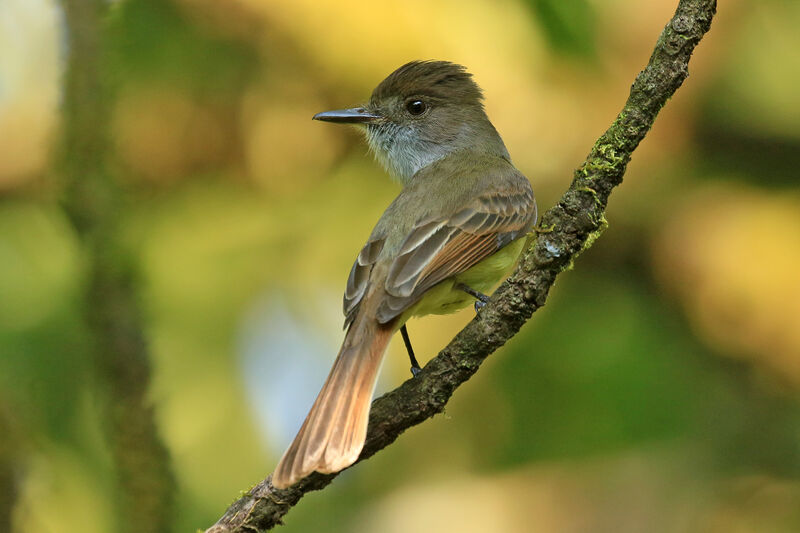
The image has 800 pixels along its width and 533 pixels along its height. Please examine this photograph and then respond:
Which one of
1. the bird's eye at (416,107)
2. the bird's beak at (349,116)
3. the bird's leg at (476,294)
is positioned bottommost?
the bird's leg at (476,294)

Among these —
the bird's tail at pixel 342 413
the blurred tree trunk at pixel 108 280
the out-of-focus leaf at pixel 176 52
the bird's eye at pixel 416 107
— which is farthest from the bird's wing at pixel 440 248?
the out-of-focus leaf at pixel 176 52

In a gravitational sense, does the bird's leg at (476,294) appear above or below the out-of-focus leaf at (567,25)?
below

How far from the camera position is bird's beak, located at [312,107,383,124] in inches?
189

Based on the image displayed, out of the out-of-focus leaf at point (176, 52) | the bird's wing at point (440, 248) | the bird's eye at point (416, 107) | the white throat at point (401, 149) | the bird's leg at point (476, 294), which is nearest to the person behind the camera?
the bird's wing at point (440, 248)

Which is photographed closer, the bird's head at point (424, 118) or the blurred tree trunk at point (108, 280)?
the blurred tree trunk at point (108, 280)

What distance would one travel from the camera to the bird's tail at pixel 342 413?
2787mm

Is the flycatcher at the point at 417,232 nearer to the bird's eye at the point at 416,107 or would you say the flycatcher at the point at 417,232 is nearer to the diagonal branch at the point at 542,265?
the bird's eye at the point at 416,107

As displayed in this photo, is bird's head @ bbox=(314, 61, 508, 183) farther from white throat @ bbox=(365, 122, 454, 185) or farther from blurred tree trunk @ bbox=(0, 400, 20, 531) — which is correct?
blurred tree trunk @ bbox=(0, 400, 20, 531)

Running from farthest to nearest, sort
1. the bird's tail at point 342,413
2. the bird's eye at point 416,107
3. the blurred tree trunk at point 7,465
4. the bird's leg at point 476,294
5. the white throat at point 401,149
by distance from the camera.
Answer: the bird's eye at point 416,107
the white throat at point 401,149
the bird's leg at point 476,294
the blurred tree trunk at point 7,465
the bird's tail at point 342,413

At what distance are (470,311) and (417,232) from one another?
1.23 metres

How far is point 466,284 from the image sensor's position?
3.92 meters

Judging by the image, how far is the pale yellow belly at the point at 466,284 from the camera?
3.77 meters

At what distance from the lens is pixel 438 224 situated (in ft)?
13.1

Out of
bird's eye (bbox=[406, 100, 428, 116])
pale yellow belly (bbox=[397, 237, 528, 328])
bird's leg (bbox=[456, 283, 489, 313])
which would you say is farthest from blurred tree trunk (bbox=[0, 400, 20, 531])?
bird's eye (bbox=[406, 100, 428, 116])
